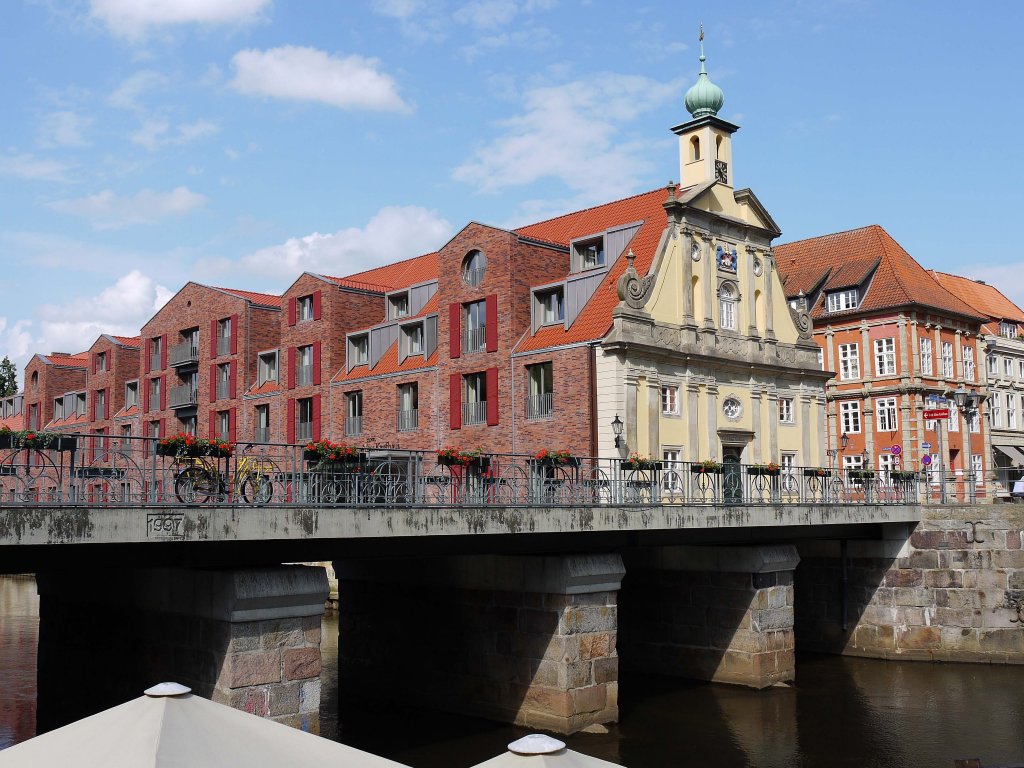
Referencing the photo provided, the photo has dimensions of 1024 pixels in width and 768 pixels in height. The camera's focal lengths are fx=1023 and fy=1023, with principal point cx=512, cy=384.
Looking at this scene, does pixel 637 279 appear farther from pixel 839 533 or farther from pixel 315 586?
pixel 315 586

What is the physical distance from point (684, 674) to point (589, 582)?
7.29m

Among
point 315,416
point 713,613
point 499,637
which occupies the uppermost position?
point 315,416

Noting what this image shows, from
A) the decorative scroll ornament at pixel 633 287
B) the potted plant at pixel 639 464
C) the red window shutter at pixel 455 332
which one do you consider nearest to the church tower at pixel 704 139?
the decorative scroll ornament at pixel 633 287

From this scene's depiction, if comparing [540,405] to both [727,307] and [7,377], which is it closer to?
[727,307]

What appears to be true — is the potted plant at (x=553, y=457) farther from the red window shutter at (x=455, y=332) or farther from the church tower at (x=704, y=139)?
the church tower at (x=704, y=139)

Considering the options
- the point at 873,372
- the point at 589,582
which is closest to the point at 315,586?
the point at 589,582

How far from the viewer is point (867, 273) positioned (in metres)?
50.8

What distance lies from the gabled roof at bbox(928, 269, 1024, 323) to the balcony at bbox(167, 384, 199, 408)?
40.0 m

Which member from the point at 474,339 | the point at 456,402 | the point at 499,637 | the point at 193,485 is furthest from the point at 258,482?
the point at 474,339

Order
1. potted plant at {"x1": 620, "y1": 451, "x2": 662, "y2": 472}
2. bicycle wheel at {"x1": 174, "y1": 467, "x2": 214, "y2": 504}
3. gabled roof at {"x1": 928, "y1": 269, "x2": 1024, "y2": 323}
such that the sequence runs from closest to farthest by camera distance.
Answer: bicycle wheel at {"x1": 174, "y1": 467, "x2": 214, "y2": 504}
potted plant at {"x1": 620, "y1": 451, "x2": 662, "y2": 472}
gabled roof at {"x1": 928, "y1": 269, "x2": 1024, "y2": 323}

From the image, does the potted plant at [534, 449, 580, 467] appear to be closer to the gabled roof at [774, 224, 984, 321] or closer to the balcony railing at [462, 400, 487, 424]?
the balcony railing at [462, 400, 487, 424]

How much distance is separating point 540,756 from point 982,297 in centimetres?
6196

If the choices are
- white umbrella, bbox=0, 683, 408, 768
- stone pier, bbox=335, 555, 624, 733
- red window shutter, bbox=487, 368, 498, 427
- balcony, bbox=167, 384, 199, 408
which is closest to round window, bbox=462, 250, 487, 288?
red window shutter, bbox=487, 368, 498, 427

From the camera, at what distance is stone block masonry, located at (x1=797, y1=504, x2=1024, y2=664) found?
28172 mm
